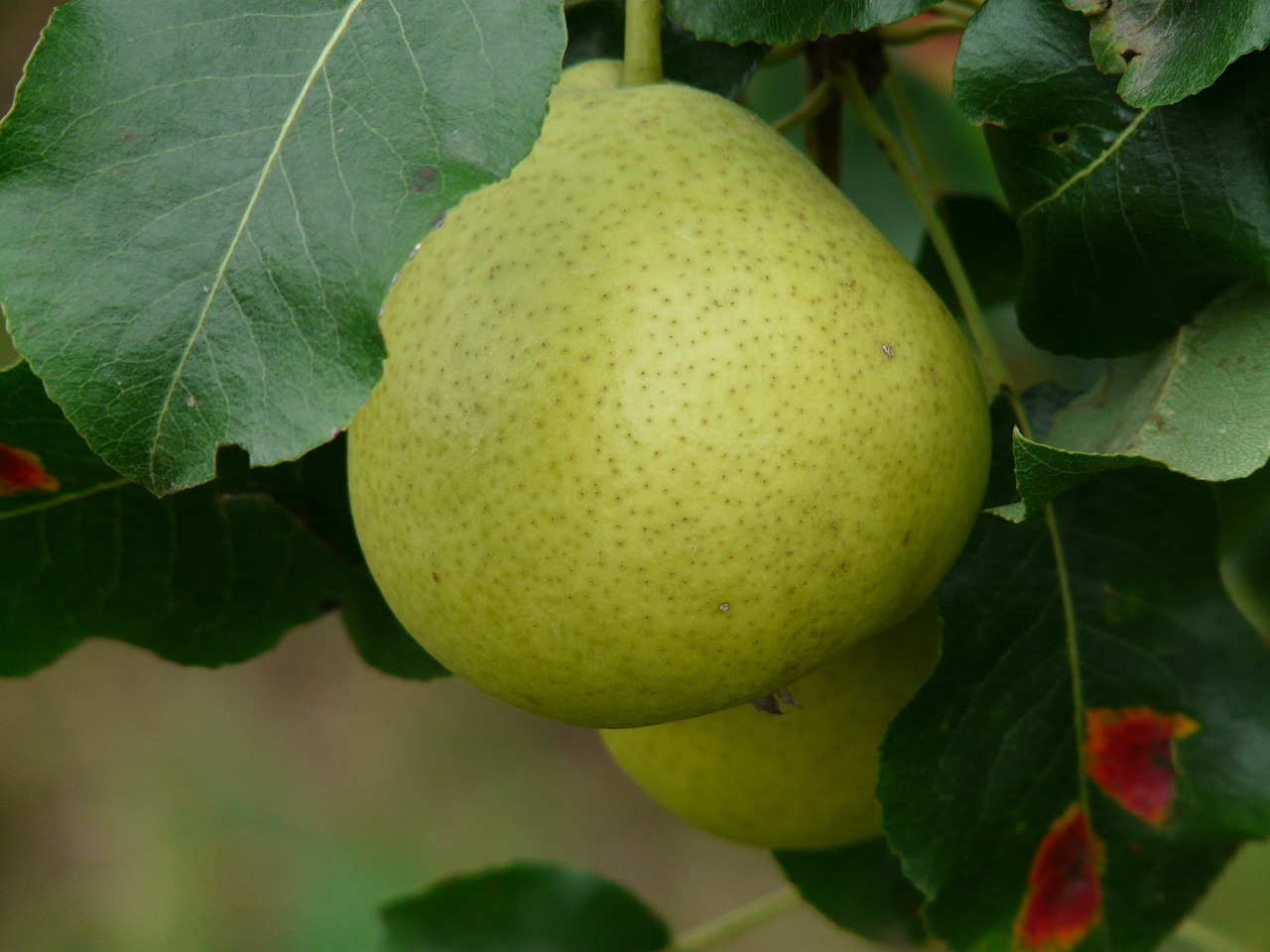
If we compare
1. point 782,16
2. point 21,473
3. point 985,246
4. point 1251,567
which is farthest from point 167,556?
point 1251,567

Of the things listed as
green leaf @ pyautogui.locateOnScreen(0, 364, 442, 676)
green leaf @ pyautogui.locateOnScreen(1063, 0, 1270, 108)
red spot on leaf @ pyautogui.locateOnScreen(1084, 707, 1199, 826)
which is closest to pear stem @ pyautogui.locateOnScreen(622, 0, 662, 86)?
green leaf @ pyautogui.locateOnScreen(1063, 0, 1270, 108)

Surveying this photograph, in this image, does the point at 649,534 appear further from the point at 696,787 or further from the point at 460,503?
the point at 696,787

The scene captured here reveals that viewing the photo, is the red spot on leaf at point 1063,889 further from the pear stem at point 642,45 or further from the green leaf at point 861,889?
the pear stem at point 642,45

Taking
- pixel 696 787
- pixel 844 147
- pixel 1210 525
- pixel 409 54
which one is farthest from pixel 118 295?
pixel 844 147

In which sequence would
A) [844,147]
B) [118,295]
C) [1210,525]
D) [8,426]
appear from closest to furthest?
[118,295] → [8,426] → [1210,525] → [844,147]

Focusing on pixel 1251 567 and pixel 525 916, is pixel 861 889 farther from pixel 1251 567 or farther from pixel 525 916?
pixel 1251 567

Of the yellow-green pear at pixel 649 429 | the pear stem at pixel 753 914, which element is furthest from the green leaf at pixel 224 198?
the pear stem at pixel 753 914

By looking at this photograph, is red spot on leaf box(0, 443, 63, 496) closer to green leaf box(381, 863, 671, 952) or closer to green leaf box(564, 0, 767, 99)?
green leaf box(564, 0, 767, 99)
